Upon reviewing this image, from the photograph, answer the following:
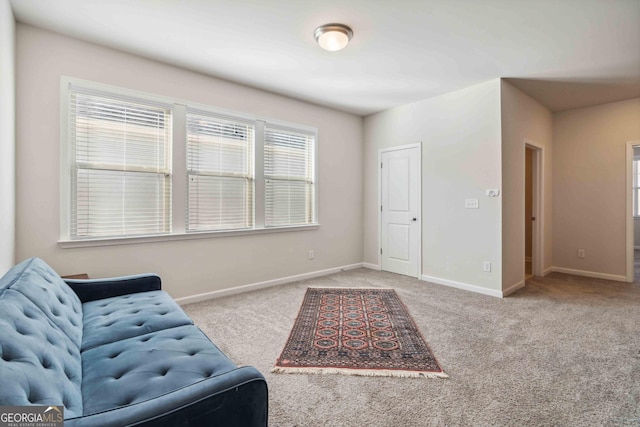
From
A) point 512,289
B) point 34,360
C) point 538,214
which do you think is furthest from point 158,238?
point 538,214

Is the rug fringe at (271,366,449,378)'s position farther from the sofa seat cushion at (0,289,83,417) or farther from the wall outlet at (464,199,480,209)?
the wall outlet at (464,199,480,209)

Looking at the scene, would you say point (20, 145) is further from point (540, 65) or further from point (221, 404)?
point (540, 65)

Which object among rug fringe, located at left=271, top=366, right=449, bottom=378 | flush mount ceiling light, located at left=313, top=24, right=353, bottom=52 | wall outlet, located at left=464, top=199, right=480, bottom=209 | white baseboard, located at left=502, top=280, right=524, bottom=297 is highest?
flush mount ceiling light, located at left=313, top=24, right=353, bottom=52

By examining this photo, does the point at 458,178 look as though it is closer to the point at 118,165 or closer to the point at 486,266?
the point at 486,266

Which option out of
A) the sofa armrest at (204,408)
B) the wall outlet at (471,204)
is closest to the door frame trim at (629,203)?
the wall outlet at (471,204)

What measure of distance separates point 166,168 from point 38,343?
2.54 m

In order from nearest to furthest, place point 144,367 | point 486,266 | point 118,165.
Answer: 1. point 144,367
2. point 118,165
3. point 486,266

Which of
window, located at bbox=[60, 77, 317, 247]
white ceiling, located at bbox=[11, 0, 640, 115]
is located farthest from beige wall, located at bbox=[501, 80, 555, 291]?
window, located at bbox=[60, 77, 317, 247]

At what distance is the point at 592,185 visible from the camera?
4785 mm

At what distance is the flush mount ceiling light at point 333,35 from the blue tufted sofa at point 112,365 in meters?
2.50

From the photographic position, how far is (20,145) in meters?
2.60

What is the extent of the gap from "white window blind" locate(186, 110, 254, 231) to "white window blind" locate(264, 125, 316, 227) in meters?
0.28

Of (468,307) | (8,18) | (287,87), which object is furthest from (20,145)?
(468,307)

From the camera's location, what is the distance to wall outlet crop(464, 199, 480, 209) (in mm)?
4004
